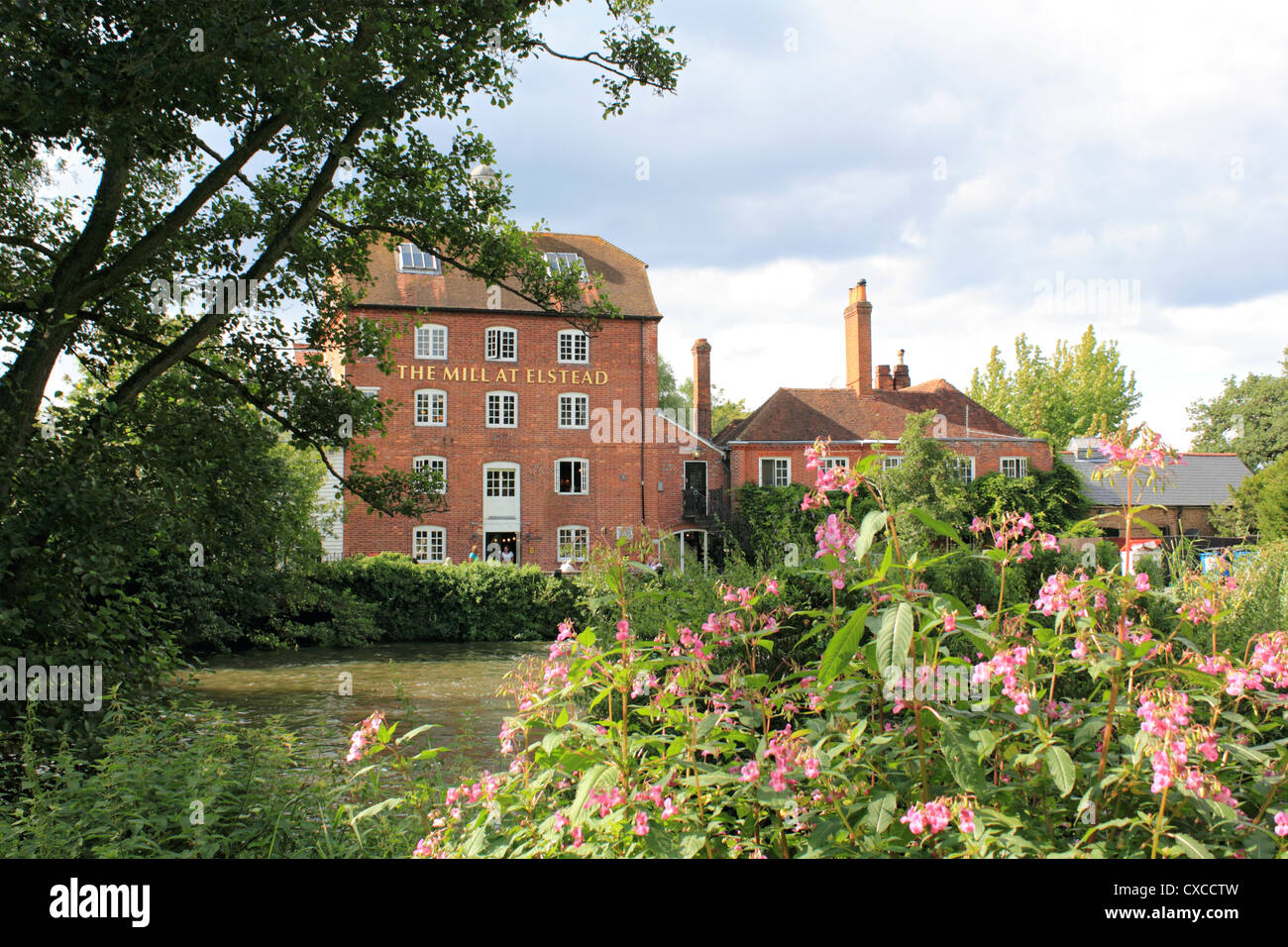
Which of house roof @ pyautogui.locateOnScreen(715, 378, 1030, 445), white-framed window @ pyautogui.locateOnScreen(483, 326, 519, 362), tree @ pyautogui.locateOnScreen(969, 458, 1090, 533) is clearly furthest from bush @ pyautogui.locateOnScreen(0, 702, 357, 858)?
tree @ pyautogui.locateOnScreen(969, 458, 1090, 533)

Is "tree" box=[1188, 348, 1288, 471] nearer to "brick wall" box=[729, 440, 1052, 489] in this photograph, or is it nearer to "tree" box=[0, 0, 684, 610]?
"brick wall" box=[729, 440, 1052, 489]

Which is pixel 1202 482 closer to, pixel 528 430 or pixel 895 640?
pixel 528 430

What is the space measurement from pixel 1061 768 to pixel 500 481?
32.5m

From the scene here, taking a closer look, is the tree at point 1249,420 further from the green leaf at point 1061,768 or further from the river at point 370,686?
the green leaf at point 1061,768

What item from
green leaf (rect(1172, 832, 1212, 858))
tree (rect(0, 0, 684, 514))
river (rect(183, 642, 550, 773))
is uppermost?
tree (rect(0, 0, 684, 514))

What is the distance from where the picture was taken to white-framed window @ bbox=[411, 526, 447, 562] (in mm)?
32969

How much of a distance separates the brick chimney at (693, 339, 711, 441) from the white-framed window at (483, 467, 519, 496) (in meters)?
9.61

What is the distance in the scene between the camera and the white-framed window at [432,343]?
3341 centimetres

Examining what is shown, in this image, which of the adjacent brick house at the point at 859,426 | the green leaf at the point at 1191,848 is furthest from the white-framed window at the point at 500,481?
the green leaf at the point at 1191,848

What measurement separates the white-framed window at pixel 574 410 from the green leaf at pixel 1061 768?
3269cm

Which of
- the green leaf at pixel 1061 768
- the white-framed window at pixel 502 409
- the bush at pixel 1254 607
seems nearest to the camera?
the green leaf at pixel 1061 768

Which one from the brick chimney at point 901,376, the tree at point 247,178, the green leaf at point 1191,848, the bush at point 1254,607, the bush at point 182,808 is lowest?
the bush at point 182,808

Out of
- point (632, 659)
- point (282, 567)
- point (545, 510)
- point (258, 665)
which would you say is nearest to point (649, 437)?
point (545, 510)

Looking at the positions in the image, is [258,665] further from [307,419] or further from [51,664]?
[51,664]
